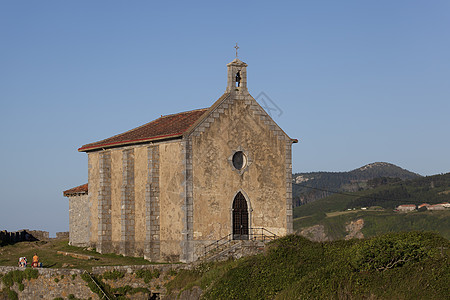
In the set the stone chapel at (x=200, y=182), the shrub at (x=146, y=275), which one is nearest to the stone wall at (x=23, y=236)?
the stone chapel at (x=200, y=182)

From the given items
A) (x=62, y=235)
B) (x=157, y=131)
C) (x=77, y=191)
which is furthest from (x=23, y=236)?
(x=157, y=131)

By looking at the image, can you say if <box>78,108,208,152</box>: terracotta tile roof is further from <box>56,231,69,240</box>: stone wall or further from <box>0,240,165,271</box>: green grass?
<box>56,231,69,240</box>: stone wall

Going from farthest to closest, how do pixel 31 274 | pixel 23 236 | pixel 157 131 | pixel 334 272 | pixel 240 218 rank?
1. pixel 23 236
2. pixel 157 131
3. pixel 240 218
4. pixel 31 274
5. pixel 334 272

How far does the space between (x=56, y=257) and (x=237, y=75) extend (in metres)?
15.7

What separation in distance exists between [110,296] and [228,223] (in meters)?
7.94

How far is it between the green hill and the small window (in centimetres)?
654

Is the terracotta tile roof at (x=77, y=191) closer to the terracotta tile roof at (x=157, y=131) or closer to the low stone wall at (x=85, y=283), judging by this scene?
the terracotta tile roof at (x=157, y=131)

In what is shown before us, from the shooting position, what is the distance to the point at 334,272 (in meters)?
28.0

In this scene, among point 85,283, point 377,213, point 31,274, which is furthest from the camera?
point 377,213

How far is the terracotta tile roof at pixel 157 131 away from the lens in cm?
Result: 3906

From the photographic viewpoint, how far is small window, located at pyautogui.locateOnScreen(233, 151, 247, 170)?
3931 cm

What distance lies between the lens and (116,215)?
42.7m

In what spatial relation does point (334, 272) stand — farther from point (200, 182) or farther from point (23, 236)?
point (23, 236)

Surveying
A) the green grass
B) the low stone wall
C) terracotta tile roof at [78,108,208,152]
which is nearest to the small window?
terracotta tile roof at [78,108,208,152]
